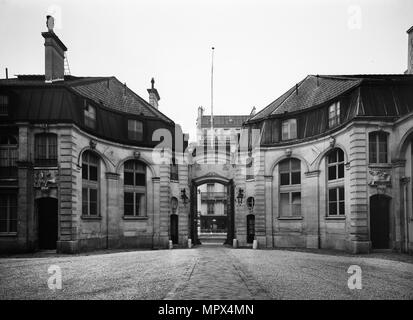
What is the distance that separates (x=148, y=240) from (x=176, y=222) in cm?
342

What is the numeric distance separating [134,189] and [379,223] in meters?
16.8

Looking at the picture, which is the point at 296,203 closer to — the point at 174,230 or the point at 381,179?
the point at 381,179

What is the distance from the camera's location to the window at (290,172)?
29.3 metres

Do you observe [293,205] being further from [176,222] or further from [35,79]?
[35,79]

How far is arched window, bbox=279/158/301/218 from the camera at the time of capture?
1150 inches

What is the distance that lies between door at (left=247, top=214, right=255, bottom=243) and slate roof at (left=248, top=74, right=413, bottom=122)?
7908mm

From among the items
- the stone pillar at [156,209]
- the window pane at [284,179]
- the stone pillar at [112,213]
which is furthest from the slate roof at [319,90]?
the stone pillar at [112,213]

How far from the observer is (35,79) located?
33.1m

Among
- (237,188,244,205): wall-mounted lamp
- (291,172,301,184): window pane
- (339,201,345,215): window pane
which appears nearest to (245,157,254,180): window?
(237,188,244,205): wall-mounted lamp

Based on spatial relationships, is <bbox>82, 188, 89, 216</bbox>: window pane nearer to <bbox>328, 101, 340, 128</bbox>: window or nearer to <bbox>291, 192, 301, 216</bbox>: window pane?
<bbox>291, 192, 301, 216</bbox>: window pane

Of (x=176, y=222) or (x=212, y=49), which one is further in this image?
(x=212, y=49)

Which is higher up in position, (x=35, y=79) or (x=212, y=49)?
(x=212, y=49)
